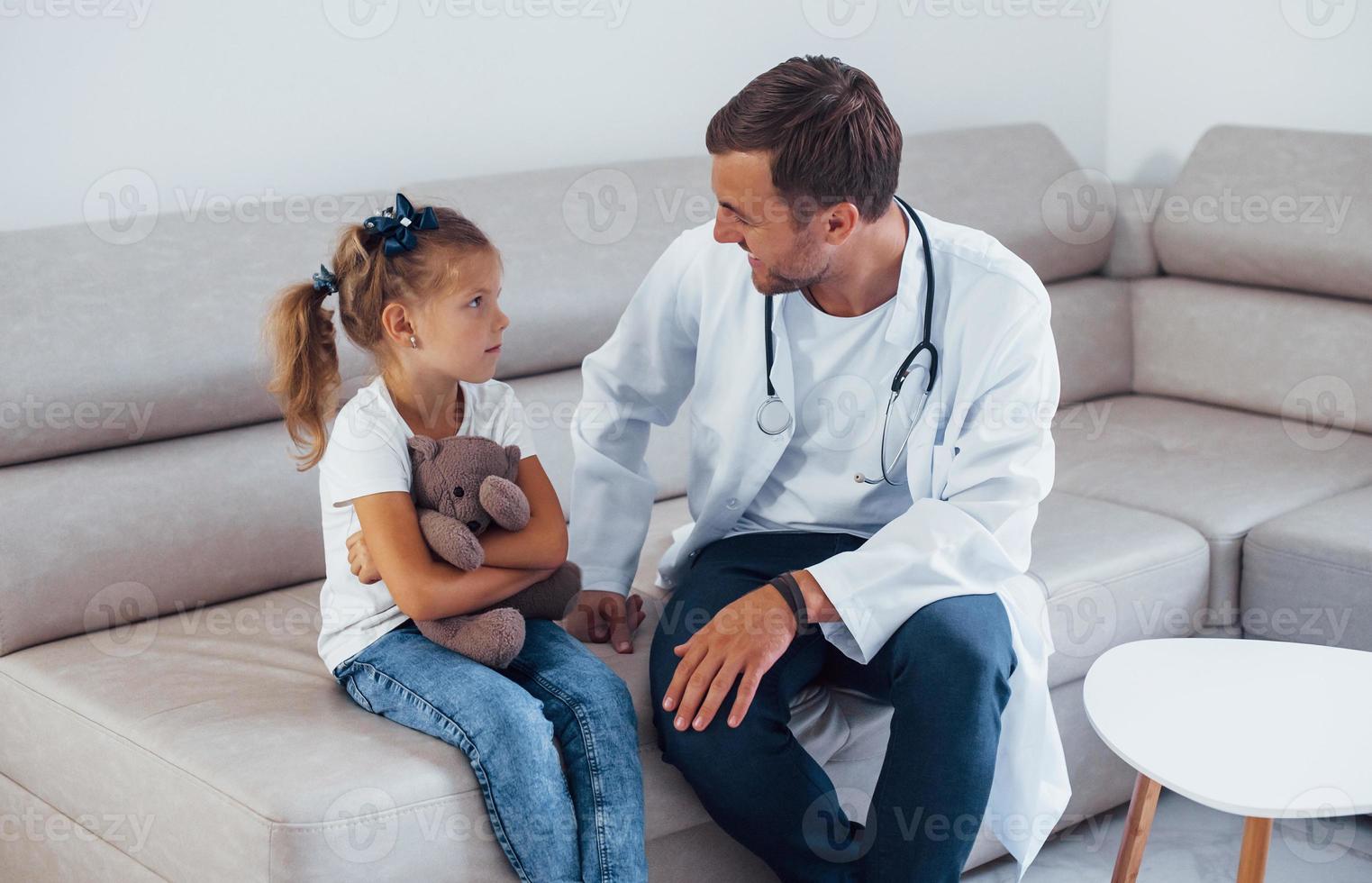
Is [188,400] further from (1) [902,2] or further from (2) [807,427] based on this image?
(1) [902,2]

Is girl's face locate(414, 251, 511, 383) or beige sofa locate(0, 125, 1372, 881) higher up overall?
girl's face locate(414, 251, 511, 383)

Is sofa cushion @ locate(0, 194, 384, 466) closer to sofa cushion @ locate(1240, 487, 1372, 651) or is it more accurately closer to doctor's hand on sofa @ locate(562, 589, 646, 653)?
doctor's hand on sofa @ locate(562, 589, 646, 653)

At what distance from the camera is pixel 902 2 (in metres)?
3.07

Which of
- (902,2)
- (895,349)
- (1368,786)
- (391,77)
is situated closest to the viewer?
(1368,786)

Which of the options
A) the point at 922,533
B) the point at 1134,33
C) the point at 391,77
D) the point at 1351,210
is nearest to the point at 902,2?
the point at 1134,33

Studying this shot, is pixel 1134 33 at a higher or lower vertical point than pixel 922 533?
higher

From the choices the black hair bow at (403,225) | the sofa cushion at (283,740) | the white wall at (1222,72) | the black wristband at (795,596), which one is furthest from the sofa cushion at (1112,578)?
the white wall at (1222,72)

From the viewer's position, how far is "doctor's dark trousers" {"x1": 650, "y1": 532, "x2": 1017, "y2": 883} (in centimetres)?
158

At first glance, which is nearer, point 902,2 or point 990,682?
point 990,682

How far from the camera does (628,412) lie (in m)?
2.01

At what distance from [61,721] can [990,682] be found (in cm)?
107

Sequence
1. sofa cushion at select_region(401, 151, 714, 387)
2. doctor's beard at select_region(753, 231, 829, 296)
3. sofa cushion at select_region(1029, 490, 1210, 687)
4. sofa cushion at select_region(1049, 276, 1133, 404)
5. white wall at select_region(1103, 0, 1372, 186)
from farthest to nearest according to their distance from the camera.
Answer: white wall at select_region(1103, 0, 1372, 186) → sofa cushion at select_region(1049, 276, 1133, 404) → sofa cushion at select_region(401, 151, 714, 387) → sofa cushion at select_region(1029, 490, 1210, 687) → doctor's beard at select_region(753, 231, 829, 296)

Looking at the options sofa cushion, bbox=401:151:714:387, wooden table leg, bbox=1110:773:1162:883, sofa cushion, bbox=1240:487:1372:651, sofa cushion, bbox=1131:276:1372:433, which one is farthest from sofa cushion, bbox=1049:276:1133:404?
wooden table leg, bbox=1110:773:1162:883

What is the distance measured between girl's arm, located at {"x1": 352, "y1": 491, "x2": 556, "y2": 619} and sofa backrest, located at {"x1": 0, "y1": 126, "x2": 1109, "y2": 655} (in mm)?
413
